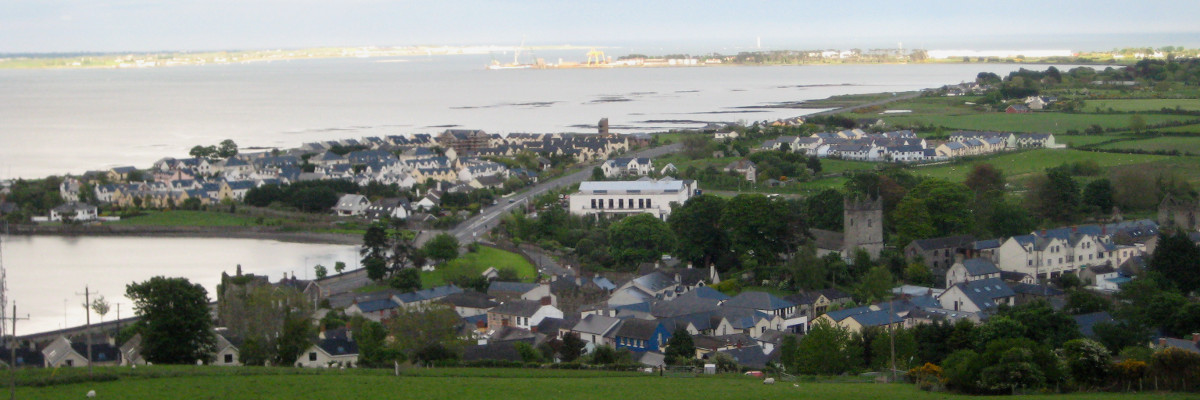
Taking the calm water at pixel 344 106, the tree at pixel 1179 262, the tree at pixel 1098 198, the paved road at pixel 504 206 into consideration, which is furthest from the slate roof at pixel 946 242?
the calm water at pixel 344 106

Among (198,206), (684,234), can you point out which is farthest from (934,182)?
(198,206)

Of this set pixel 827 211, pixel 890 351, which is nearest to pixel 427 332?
pixel 890 351

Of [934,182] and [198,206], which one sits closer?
[934,182]

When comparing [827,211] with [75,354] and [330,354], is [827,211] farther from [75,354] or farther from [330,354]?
[75,354]

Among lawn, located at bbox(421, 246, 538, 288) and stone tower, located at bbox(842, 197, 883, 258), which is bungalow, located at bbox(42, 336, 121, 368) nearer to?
lawn, located at bbox(421, 246, 538, 288)

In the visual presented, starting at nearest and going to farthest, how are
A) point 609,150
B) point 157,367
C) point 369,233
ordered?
1. point 157,367
2. point 369,233
3. point 609,150

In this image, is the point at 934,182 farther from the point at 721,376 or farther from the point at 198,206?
the point at 198,206

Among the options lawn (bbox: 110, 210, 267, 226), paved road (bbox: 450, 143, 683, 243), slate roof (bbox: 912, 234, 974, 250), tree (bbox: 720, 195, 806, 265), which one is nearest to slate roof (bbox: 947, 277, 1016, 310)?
slate roof (bbox: 912, 234, 974, 250)
